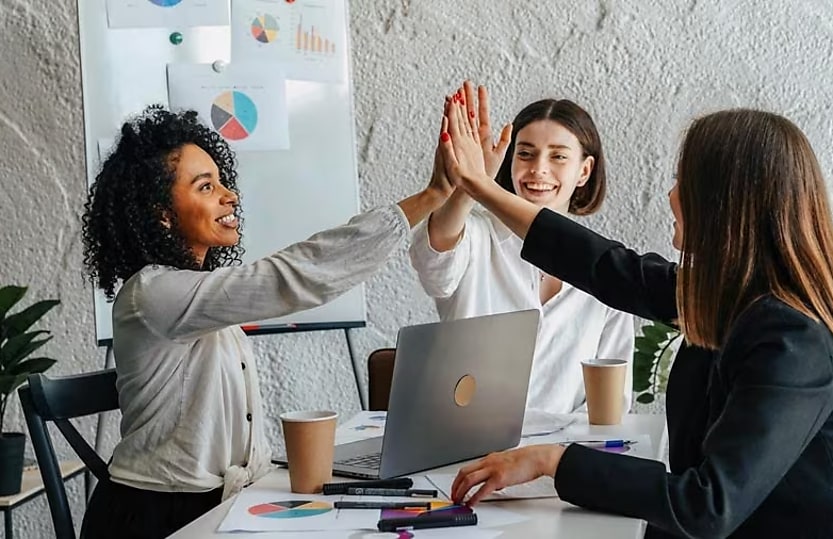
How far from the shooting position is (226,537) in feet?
3.26

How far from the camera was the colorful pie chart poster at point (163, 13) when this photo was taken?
240 centimetres

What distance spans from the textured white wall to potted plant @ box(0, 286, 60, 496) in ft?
1.59

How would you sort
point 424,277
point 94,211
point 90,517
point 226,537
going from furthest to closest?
point 424,277 → point 94,211 → point 90,517 → point 226,537

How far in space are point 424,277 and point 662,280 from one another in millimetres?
545

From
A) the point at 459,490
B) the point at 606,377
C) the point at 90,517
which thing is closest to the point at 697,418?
the point at 459,490

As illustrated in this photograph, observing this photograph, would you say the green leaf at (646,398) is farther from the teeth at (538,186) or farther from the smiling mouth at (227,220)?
the smiling mouth at (227,220)

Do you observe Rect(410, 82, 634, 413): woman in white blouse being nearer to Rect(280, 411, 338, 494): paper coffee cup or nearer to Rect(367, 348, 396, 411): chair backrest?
Rect(367, 348, 396, 411): chair backrest

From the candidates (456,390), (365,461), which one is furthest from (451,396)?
(365,461)

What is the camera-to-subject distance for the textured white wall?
2707mm

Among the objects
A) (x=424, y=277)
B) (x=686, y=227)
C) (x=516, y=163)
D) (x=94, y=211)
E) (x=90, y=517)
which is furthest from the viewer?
(x=516, y=163)

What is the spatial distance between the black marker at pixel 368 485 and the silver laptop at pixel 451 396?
2cm

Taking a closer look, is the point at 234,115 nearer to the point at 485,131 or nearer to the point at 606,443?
the point at 485,131

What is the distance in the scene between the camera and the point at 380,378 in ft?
6.93

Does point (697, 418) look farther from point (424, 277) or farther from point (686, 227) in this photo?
point (424, 277)
